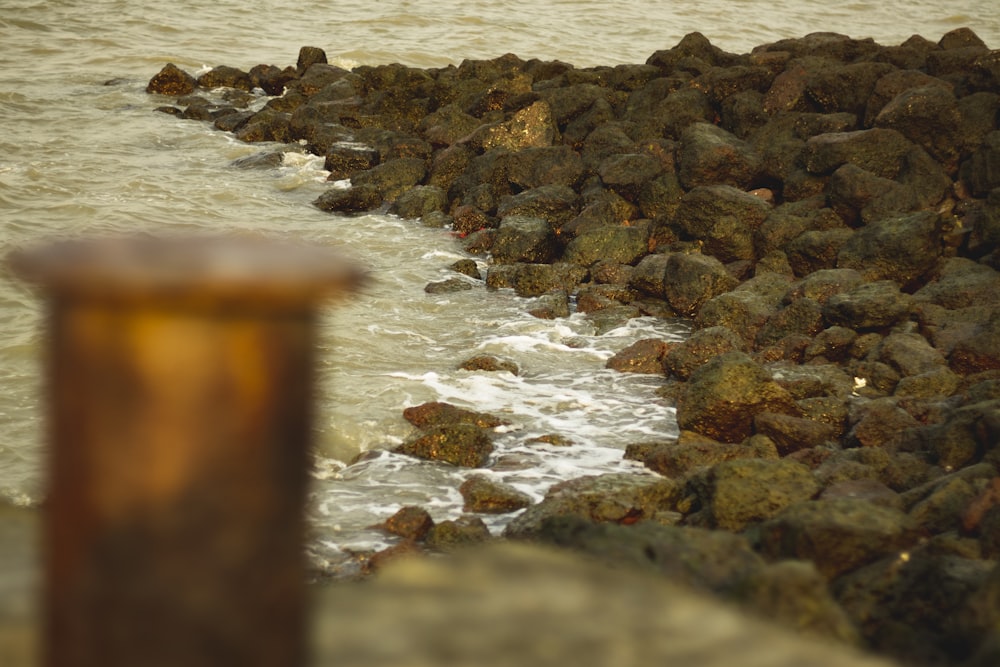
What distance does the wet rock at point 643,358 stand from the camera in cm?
846

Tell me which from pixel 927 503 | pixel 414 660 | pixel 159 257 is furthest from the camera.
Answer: pixel 927 503

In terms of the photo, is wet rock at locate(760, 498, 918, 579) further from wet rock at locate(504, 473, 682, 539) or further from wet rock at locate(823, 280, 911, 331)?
wet rock at locate(823, 280, 911, 331)

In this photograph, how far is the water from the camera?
7.07m

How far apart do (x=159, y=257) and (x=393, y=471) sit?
530cm

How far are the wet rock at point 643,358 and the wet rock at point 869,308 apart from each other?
1.38 meters

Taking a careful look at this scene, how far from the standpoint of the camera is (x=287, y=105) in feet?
57.4

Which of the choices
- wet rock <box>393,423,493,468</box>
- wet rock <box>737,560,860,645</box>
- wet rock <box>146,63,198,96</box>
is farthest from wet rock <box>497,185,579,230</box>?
wet rock <box>146,63,198,96</box>

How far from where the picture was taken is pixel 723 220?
410 inches

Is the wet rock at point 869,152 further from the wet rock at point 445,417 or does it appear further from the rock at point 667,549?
the rock at point 667,549

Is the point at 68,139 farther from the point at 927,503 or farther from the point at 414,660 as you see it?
the point at 414,660

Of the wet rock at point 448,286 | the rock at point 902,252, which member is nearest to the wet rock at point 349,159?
the wet rock at point 448,286

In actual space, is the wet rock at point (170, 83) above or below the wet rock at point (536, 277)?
above

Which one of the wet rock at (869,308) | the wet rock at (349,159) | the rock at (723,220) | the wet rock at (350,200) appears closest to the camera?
the wet rock at (869,308)

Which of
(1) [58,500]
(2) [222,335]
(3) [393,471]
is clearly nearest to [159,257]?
(2) [222,335]
